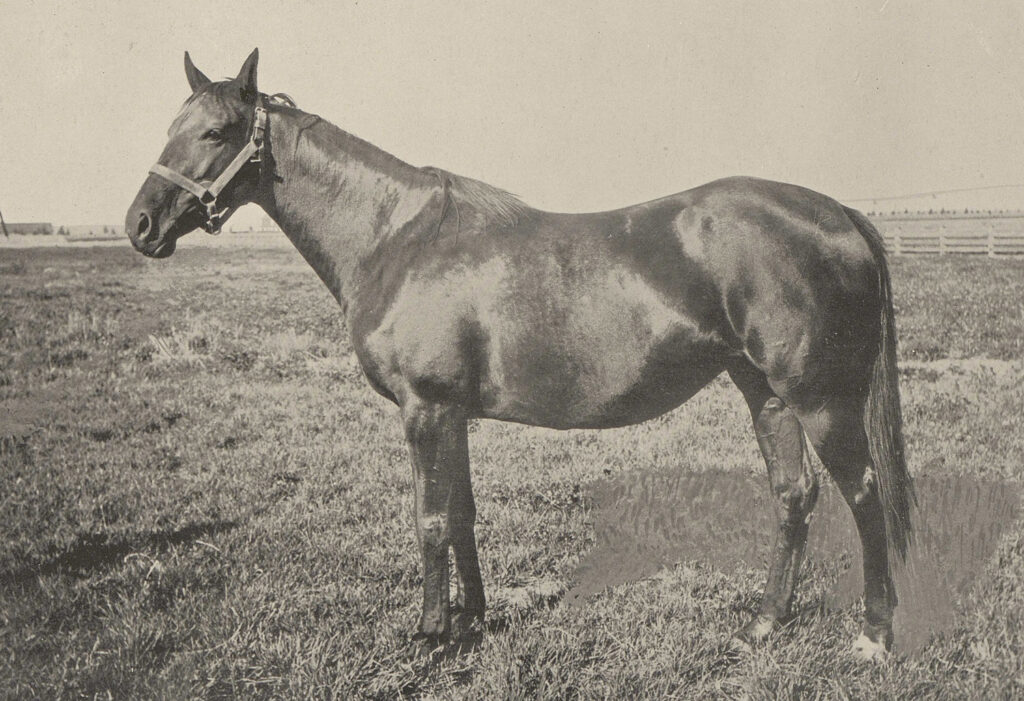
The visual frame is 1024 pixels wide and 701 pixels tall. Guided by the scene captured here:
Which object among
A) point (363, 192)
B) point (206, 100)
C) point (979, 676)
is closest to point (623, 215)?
point (363, 192)

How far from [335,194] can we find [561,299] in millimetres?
1286

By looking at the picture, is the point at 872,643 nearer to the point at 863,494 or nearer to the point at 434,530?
the point at 863,494

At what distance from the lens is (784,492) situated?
357 centimetres

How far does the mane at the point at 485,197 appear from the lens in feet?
11.3

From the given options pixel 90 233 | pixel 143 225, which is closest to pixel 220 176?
pixel 143 225

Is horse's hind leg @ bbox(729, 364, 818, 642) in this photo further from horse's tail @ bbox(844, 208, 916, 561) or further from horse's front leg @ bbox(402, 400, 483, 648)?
horse's front leg @ bbox(402, 400, 483, 648)

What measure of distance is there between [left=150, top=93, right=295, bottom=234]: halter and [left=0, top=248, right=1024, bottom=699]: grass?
2.03 m

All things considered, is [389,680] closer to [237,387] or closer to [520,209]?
[520,209]

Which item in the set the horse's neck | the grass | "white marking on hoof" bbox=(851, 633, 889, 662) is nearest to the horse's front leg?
the grass

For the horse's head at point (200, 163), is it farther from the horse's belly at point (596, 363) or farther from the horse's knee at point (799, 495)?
the horse's knee at point (799, 495)

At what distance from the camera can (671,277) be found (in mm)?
3139

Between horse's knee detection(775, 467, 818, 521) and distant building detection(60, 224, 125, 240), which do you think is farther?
distant building detection(60, 224, 125, 240)

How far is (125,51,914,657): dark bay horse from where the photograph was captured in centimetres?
314

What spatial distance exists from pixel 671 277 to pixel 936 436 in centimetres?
446
